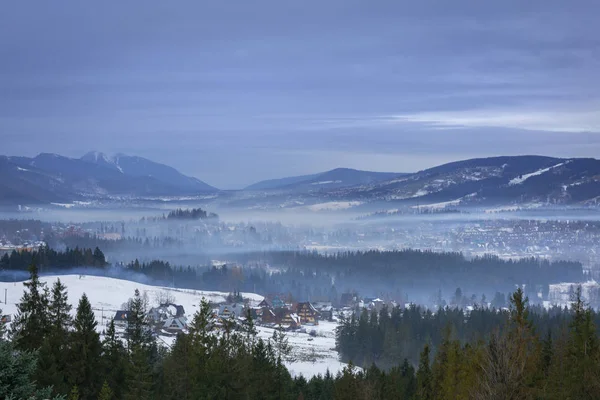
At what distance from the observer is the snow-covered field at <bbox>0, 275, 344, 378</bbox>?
72562 mm

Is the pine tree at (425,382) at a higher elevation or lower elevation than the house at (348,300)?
higher

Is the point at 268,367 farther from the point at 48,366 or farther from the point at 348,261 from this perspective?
the point at 348,261

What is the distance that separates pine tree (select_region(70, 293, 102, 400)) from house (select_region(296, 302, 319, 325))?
2943 inches

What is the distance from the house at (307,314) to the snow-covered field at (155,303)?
1.51 metres

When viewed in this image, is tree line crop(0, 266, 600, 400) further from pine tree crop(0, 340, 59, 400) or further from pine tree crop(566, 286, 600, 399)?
pine tree crop(0, 340, 59, 400)

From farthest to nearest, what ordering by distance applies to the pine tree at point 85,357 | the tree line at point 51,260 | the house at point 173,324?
the tree line at point 51,260 → the house at point 173,324 → the pine tree at point 85,357

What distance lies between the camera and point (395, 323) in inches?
3462

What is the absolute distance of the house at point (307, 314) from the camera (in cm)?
10670

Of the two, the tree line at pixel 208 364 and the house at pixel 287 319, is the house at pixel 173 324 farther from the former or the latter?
the tree line at pixel 208 364

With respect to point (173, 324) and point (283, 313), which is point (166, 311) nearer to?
point (173, 324)

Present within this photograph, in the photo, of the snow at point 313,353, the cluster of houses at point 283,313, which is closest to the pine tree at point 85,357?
the snow at point 313,353

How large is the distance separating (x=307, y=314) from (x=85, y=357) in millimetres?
78312

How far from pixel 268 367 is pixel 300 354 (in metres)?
37.1

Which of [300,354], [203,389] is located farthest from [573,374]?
[300,354]
